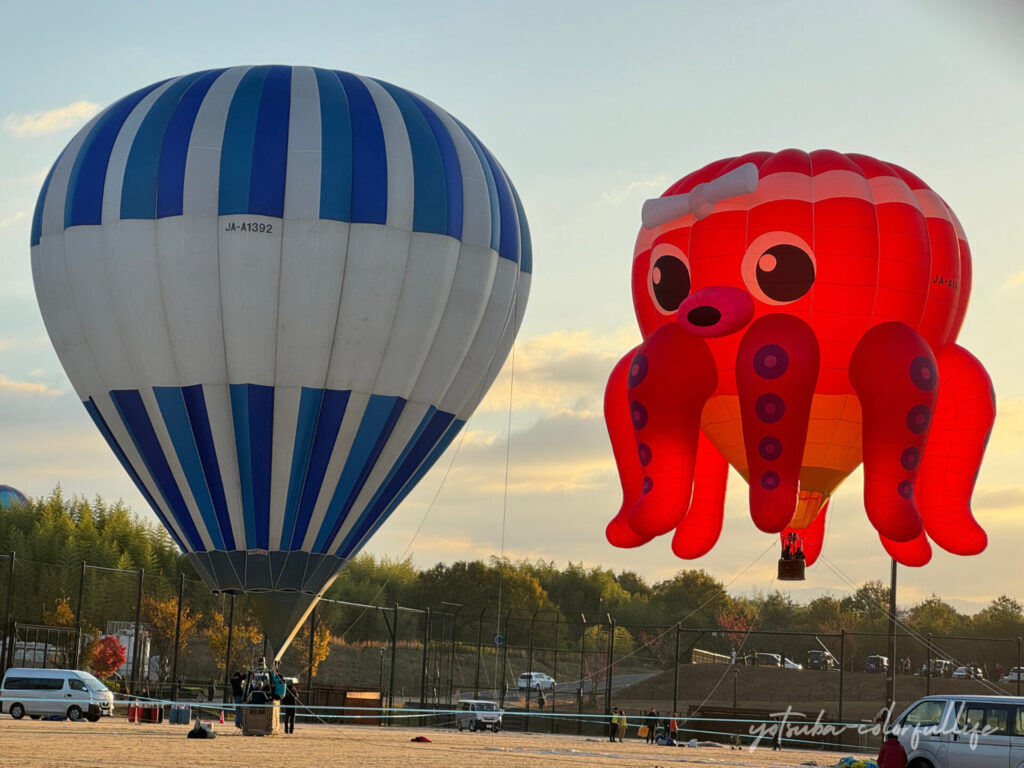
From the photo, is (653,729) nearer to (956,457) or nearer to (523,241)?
(523,241)

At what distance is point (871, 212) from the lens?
66.4 ft

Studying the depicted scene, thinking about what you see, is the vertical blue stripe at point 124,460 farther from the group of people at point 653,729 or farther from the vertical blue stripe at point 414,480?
the group of people at point 653,729

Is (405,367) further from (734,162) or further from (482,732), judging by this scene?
(482,732)

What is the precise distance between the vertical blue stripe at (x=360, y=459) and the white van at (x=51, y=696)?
8.80 m

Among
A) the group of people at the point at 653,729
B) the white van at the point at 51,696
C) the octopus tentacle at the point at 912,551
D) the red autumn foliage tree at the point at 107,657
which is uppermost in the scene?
the octopus tentacle at the point at 912,551

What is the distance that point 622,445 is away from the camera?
2180 centimetres

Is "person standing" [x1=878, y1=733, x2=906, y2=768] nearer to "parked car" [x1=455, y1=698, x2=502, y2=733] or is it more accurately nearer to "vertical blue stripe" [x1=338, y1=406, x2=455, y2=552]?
"vertical blue stripe" [x1=338, y1=406, x2=455, y2=552]

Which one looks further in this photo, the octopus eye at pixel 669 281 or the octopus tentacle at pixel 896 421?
the octopus eye at pixel 669 281

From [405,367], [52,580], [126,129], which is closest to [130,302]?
[126,129]

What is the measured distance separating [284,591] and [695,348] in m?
10.0

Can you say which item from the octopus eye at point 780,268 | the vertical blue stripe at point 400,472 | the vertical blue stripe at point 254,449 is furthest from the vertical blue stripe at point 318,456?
the octopus eye at point 780,268

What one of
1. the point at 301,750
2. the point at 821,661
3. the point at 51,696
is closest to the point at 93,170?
the point at 301,750

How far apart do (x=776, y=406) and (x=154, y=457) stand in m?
12.4

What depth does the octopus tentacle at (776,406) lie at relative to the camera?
1938cm
